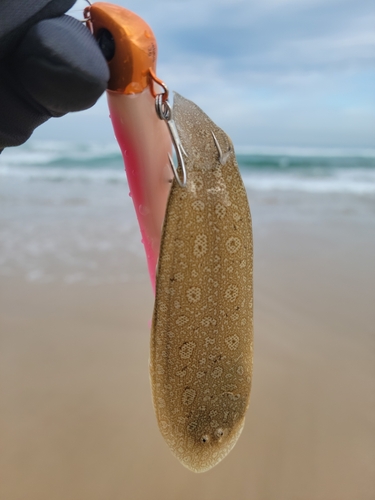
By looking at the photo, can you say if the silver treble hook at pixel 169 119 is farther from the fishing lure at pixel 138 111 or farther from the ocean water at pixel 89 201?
the ocean water at pixel 89 201

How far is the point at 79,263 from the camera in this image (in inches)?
162

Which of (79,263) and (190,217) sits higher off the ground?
(190,217)

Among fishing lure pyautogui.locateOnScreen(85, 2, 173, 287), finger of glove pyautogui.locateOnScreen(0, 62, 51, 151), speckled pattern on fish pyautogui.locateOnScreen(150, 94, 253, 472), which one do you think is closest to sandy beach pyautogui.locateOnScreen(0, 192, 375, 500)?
speckled pattern on fish pyautogui.locateOnScreen(150, 94, 253, 472)

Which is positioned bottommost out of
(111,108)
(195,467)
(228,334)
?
(195,467)

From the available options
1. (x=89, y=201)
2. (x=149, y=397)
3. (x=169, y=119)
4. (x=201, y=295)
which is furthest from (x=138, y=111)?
(x=89, y=201)

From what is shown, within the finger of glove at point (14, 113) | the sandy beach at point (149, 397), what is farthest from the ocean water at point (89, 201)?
the finger of glove at point (14, 113)

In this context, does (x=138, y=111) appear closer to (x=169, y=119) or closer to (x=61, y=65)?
(x=169, y=119)

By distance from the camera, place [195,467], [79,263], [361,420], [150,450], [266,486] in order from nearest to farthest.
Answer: [195,467] → [266,486] → [150,450] → [361,420] → [79,263]

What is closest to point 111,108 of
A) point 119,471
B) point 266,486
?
point 119,471

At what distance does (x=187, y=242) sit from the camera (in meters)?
1.10

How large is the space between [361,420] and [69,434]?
55.8 inches

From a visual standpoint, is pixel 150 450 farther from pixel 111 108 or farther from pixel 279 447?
pixel 111 108

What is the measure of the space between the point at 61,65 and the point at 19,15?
17 centimetres

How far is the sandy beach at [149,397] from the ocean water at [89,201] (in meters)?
0.35
